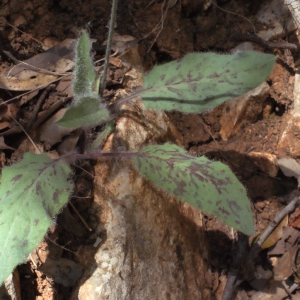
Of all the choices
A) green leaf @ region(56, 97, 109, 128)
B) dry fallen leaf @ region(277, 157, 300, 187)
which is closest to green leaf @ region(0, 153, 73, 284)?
green leaf @ region(56, 97, 109, 128)

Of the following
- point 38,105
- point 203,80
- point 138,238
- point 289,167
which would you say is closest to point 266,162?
point 289,167

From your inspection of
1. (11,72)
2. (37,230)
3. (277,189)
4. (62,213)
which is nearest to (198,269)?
(277,189)

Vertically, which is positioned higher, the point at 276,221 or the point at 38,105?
the point at 38,105

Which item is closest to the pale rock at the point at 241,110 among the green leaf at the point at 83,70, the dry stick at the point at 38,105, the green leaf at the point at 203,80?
the green leaf at the point at 203,80

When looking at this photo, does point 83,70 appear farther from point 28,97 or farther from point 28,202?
point 28,202

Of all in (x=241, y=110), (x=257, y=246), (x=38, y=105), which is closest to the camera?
(x=38, y=105)

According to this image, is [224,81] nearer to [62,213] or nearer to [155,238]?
[155,238]

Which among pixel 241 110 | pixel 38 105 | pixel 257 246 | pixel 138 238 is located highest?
pixel 38 105
